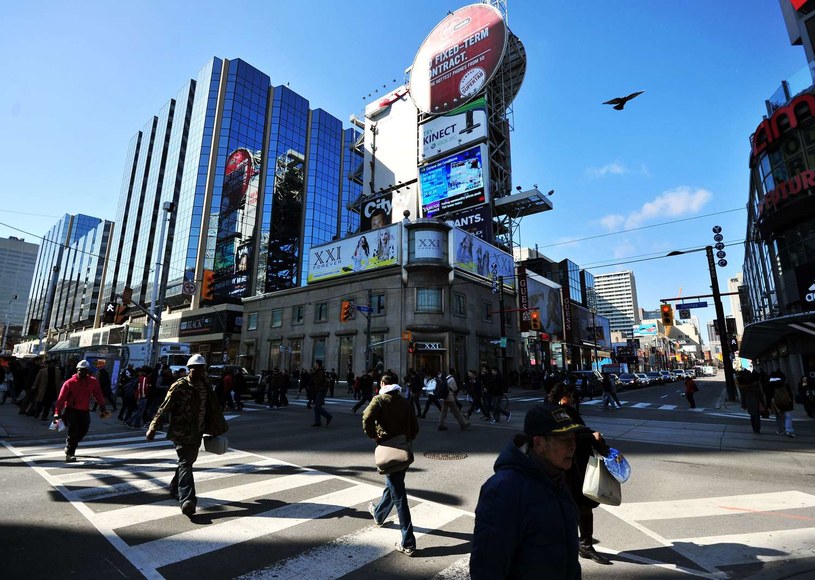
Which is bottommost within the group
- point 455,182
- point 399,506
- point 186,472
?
point 399,506

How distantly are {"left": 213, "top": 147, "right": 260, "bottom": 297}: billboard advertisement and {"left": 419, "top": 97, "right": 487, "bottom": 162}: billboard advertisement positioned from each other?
32.8m

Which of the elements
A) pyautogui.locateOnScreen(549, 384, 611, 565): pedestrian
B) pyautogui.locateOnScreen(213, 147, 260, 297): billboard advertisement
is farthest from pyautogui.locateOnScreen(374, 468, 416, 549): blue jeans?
pyautogui.locateOnScreen(213, 147, 260, 297): billboard advertisement

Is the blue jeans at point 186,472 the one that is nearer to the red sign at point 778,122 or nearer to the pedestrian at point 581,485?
the pedestrian at point 581,485

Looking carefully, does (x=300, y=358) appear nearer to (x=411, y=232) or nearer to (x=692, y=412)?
(x=411, y=232)

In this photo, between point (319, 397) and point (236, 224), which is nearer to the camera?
point (319, 397)

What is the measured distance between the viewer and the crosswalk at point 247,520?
3.98 m

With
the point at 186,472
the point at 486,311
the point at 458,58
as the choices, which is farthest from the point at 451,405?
the point at 458,58

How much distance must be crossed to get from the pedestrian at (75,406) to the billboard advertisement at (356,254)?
29.0 m

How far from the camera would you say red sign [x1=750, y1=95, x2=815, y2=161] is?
20.5 m

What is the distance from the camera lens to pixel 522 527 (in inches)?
73.0

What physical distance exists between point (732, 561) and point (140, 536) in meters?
6.26

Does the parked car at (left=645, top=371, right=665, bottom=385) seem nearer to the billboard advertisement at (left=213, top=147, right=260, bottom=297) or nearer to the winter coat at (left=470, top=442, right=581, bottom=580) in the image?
the winter coat at (left=470, top=442, right=581, bottom=580)

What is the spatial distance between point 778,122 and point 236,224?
66.2 meters

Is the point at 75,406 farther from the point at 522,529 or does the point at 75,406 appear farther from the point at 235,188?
the point at 235,188
